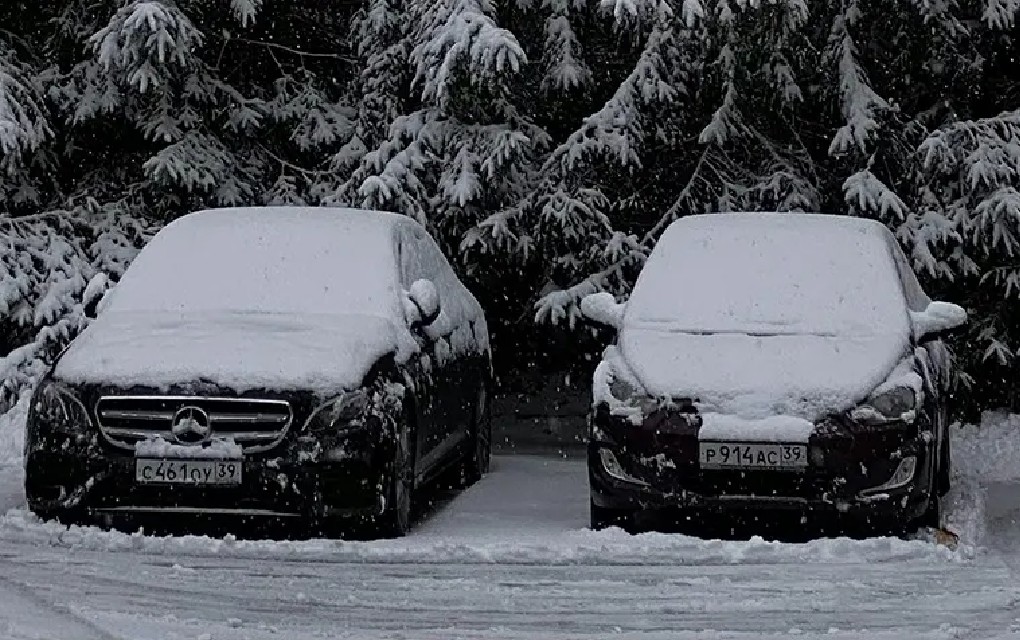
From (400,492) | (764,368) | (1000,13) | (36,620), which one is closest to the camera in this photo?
(36,620)

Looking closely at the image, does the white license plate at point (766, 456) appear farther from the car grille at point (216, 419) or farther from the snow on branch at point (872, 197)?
the snow on branch at point (872, 197)

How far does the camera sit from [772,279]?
941cm

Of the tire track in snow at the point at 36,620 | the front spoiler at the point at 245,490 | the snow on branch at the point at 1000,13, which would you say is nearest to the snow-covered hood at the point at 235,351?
the front spoiler at the point at 245,490

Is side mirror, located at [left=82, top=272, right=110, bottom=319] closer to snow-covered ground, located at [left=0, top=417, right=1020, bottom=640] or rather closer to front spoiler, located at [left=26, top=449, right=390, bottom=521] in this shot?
snow-covered ground, located at [left=0, top=417, right=1020, bottom=640]

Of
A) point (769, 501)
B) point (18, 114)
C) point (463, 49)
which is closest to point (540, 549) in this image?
point (769, 501)

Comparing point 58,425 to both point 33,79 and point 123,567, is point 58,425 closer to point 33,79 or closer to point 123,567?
point 123,567

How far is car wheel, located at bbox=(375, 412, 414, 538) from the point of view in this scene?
821 cm

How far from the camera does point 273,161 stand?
53.0 ft

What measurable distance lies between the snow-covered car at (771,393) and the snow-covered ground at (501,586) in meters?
0.29

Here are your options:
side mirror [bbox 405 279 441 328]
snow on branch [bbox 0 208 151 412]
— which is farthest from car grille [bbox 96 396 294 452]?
snow on branch [bbox 0 208 151 412]

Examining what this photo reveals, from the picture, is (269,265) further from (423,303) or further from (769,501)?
(769,501)

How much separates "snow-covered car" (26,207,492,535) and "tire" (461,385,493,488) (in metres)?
1.34

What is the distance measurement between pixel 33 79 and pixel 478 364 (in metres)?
6.02

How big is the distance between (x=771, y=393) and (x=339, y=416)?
1.92 m
